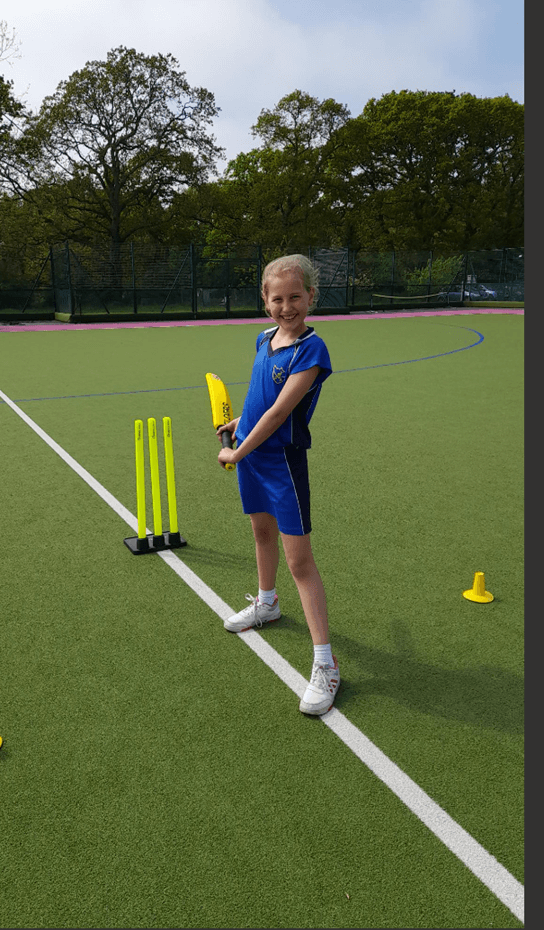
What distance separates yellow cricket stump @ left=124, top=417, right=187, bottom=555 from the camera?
4887 mm

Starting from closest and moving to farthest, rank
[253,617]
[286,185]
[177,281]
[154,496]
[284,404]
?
[284,404], [253,617], [154,496], [177,281], [286,185]

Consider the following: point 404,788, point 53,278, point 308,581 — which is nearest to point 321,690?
point 308,581

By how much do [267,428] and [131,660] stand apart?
5.30 ft

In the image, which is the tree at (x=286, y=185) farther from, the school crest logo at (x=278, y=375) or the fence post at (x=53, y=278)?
the school crest logo at (x=278, y=375)

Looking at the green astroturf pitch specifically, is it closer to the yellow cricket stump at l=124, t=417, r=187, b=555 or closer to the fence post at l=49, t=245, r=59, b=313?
the yellow cricket stump at l=124, t=417, r=187, b=555

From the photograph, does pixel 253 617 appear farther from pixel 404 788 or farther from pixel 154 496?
pixel 404 788

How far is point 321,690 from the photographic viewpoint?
11.2 feet

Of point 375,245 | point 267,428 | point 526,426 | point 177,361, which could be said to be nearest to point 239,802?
point 267,428

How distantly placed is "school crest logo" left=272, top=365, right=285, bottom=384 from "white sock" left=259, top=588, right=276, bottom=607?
1.47 m

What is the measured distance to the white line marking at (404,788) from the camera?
2.44 metres

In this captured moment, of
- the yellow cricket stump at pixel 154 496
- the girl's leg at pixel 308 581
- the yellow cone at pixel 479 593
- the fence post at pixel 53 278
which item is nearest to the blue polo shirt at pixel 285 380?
the girl's leg at pixel 308 581

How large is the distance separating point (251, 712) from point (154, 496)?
2.11 m

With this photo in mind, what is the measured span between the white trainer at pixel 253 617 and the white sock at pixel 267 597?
0.06 ft

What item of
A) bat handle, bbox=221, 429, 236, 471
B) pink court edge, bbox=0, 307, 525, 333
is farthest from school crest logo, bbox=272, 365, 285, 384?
pink court edge, bbox=0, 307, 525, 333
